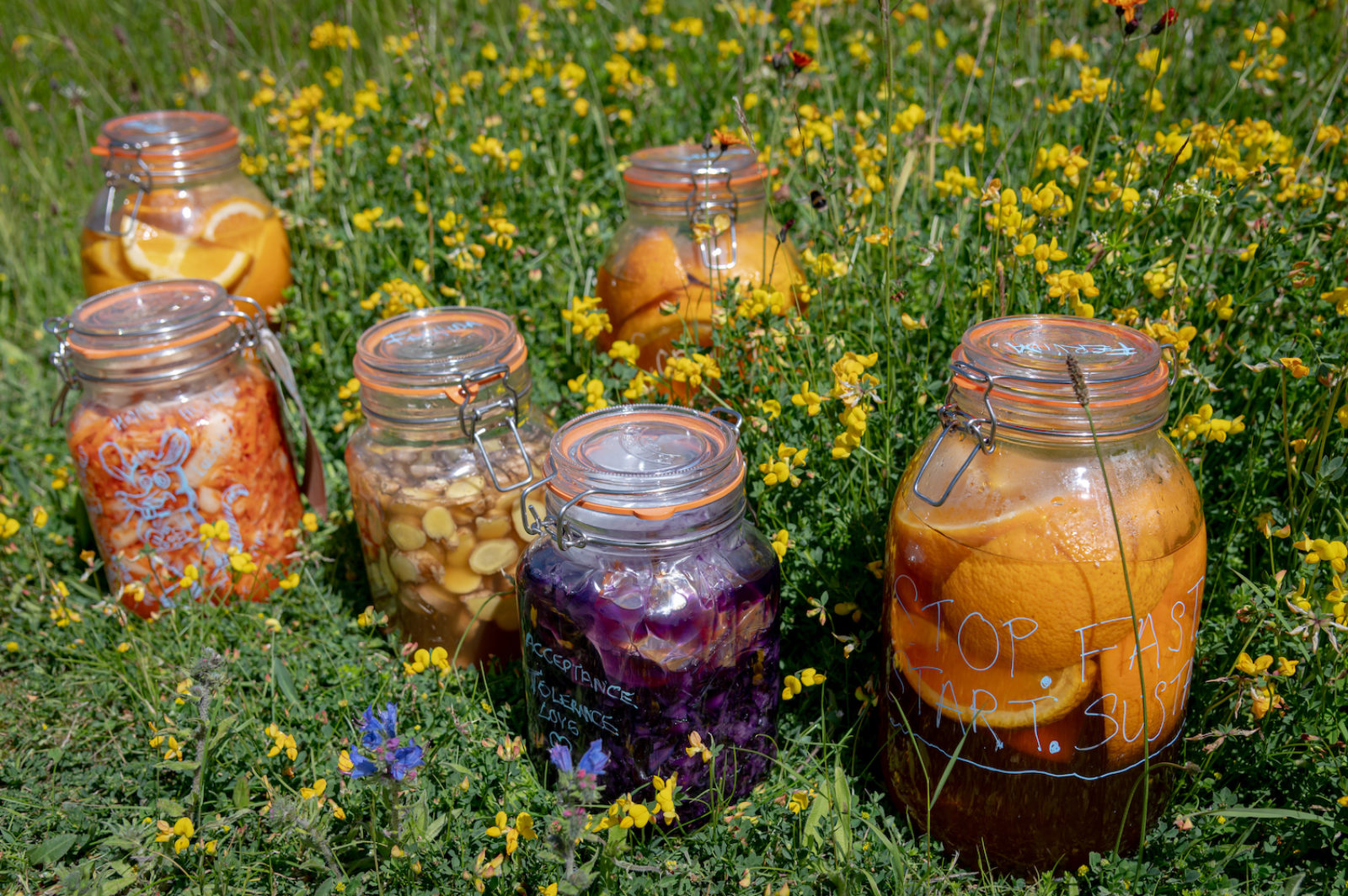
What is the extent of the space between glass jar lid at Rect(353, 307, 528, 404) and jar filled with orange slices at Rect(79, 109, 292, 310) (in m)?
0.95

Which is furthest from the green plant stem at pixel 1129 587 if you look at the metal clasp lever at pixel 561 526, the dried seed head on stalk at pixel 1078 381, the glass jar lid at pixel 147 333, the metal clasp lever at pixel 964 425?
the glass jar lid at pixel 147 333

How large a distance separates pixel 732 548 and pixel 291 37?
4210 millimetres

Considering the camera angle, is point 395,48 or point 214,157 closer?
point 214,157

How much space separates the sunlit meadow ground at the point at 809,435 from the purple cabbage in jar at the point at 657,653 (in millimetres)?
134

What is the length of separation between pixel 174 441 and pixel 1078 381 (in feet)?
6.58

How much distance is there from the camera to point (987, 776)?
175cm

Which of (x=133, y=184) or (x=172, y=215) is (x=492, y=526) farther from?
(x=133, y=184)

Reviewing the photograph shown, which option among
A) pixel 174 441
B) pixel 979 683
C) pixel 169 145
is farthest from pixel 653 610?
pixel 169 145

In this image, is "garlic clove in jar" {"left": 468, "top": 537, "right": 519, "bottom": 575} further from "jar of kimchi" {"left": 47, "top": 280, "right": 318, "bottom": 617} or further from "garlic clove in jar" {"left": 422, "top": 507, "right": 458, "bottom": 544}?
"jar of kimchi" {"left": 47, "top": 280, "right": 318, "bottom": 617}

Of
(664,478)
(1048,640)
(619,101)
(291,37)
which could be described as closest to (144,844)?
(664,478)

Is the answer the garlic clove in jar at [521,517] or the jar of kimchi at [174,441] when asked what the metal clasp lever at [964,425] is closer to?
the garlic clove in jar at [521,517]

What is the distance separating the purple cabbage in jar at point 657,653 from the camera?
172cm

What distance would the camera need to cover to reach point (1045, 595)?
5.19 feet

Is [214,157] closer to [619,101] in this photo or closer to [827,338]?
[619,101]
